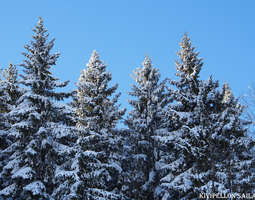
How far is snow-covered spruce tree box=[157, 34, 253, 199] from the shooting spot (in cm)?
1455

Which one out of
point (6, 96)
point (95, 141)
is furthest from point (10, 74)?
point (95, 141)

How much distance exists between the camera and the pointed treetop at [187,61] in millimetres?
18172

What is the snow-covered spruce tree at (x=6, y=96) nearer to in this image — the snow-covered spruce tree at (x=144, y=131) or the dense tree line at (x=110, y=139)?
the dense tree line at (x=110, y=139)

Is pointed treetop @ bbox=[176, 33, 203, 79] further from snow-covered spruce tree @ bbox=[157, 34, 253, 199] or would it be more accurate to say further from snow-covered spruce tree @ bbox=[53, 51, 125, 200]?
snow-covered spruce tree @ bbox=[53, 51, 125, 200]

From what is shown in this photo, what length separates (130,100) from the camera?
22516 mm

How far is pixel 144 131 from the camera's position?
21.2 metres

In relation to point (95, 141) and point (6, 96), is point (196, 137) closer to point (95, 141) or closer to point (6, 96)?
point (95, 141)

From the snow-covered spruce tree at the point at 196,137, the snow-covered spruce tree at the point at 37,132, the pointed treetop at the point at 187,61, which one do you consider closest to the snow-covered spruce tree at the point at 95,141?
the snow-covered spruce tree at the point at 37,132

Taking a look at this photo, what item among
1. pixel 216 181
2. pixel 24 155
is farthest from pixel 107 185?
pixel 216 181

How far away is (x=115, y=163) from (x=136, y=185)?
10.0ft

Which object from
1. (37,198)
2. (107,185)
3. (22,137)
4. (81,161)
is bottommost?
(37,198)

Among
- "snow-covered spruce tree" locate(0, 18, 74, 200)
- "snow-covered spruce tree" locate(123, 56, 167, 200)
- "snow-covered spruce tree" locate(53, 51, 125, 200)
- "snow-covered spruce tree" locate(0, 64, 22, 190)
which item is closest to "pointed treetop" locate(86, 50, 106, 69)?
"snow-covered spruce tree" locate(53, 51, 125, 200)

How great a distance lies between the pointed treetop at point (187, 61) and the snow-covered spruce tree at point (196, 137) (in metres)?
0.08

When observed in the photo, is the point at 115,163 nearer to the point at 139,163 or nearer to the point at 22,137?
the point at 139,163
